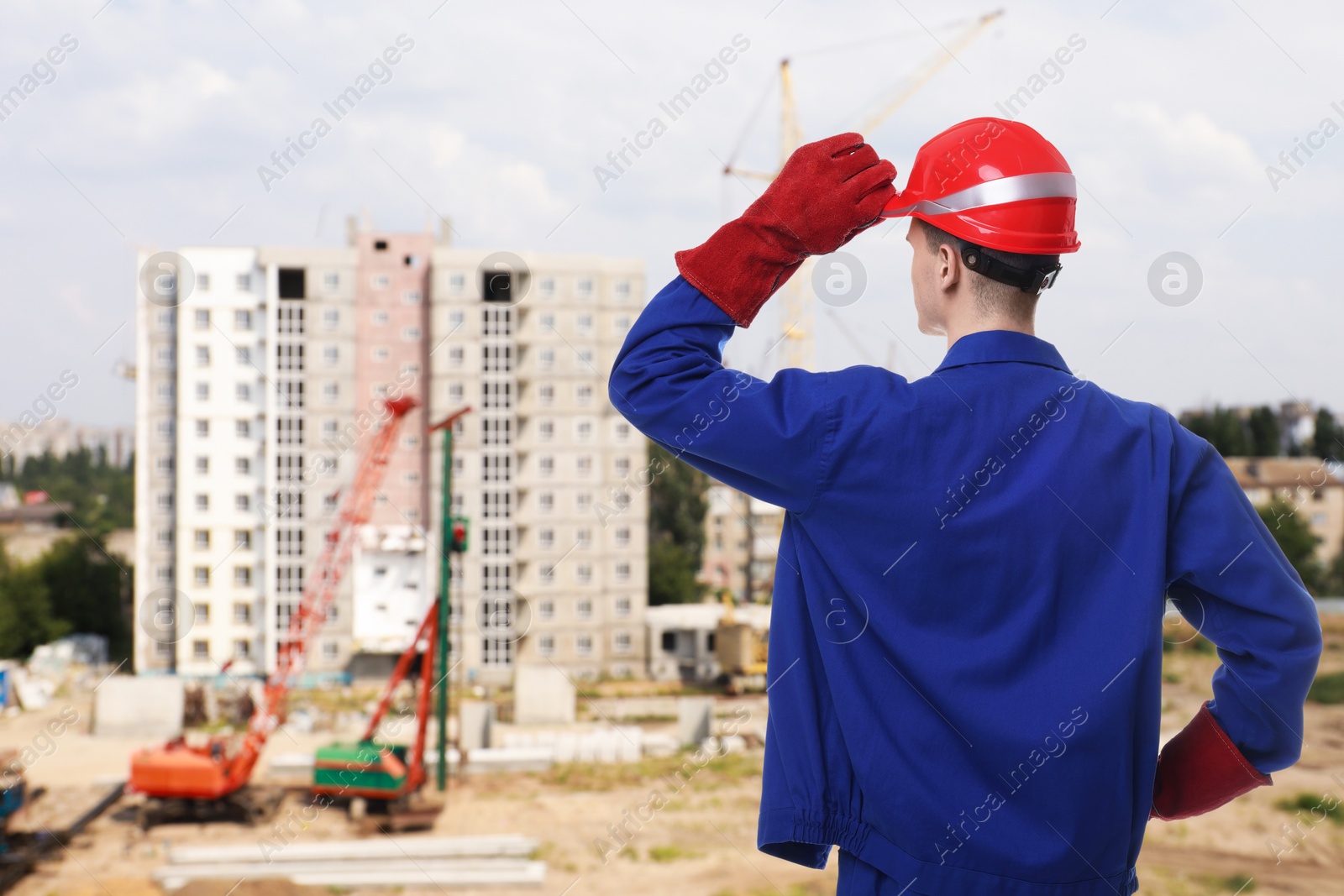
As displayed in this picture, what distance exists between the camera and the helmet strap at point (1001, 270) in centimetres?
125

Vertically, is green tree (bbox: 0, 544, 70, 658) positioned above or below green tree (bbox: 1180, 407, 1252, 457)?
below

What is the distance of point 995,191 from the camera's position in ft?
4.08

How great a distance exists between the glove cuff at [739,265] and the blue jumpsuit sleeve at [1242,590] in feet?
1.76

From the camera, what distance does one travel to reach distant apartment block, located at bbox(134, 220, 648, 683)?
2908cm

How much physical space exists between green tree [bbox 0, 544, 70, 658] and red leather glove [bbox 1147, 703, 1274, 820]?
35837mm

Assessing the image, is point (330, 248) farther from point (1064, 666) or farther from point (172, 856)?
point (1064, 666)

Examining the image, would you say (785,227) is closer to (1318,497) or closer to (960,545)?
(960,545)

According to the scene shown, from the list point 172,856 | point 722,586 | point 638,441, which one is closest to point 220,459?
point 638,441

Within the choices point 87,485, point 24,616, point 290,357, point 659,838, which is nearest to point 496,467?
point 290,357

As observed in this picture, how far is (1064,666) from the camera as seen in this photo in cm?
118

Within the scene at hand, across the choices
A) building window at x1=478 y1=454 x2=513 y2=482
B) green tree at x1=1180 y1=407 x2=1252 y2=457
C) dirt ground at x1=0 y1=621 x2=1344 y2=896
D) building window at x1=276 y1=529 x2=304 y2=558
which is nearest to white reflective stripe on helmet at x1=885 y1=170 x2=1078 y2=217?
dirt ground at x1=0 y1=621 x2=1344 y2=896

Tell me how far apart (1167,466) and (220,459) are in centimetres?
3119

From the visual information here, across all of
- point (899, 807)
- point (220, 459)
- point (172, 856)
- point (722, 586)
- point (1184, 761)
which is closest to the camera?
point (899, 807)

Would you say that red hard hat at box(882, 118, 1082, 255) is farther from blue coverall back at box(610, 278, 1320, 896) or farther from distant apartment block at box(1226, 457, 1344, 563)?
distant apartment block at box(1226, 457, 1344, 563)
